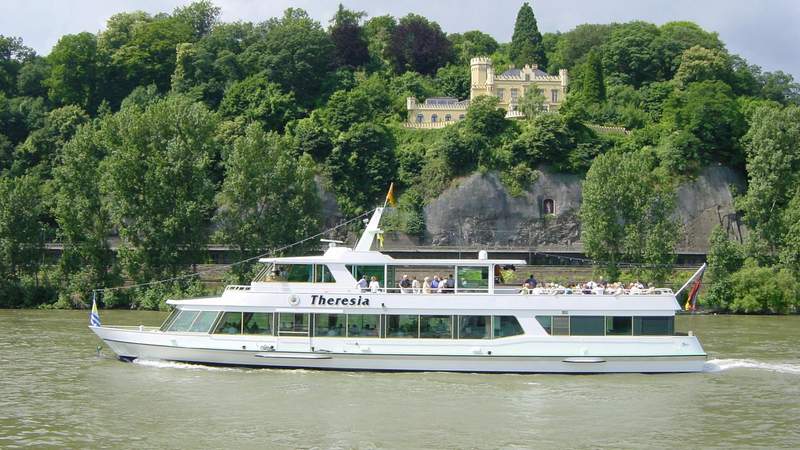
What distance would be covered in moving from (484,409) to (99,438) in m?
9.78

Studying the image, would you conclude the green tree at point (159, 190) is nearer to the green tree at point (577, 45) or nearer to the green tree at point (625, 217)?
the green tree at point (625, 217)

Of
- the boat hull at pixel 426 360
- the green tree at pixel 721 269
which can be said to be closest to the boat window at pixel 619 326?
the boat hull at pixel 426 360

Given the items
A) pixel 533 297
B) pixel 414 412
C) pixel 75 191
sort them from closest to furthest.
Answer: pixel 414 412 → pixel 533 297 → pixel 75 191

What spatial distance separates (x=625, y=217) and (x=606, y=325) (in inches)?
1187

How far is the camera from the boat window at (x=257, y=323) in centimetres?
3117

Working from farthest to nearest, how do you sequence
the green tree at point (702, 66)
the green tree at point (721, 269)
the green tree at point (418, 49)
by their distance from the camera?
1. the green tree at point (418, 49)
2. the green tree at point (702, 66)
3. the green tree at point (721, 269)

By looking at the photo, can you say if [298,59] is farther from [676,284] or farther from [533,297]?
[533,297]

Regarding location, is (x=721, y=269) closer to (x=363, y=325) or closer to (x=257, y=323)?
(x=363, y=325)

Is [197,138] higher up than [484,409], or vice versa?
[197,138]

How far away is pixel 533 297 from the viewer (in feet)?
101

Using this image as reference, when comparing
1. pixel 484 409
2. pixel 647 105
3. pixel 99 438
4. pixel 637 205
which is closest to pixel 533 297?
pixel 484 409

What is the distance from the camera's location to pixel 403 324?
102ft

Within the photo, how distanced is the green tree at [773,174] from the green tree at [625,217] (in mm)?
5895

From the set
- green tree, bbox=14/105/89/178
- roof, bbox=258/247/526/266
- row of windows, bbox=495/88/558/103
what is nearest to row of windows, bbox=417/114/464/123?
row of windows, bbox=495/88/558/103
